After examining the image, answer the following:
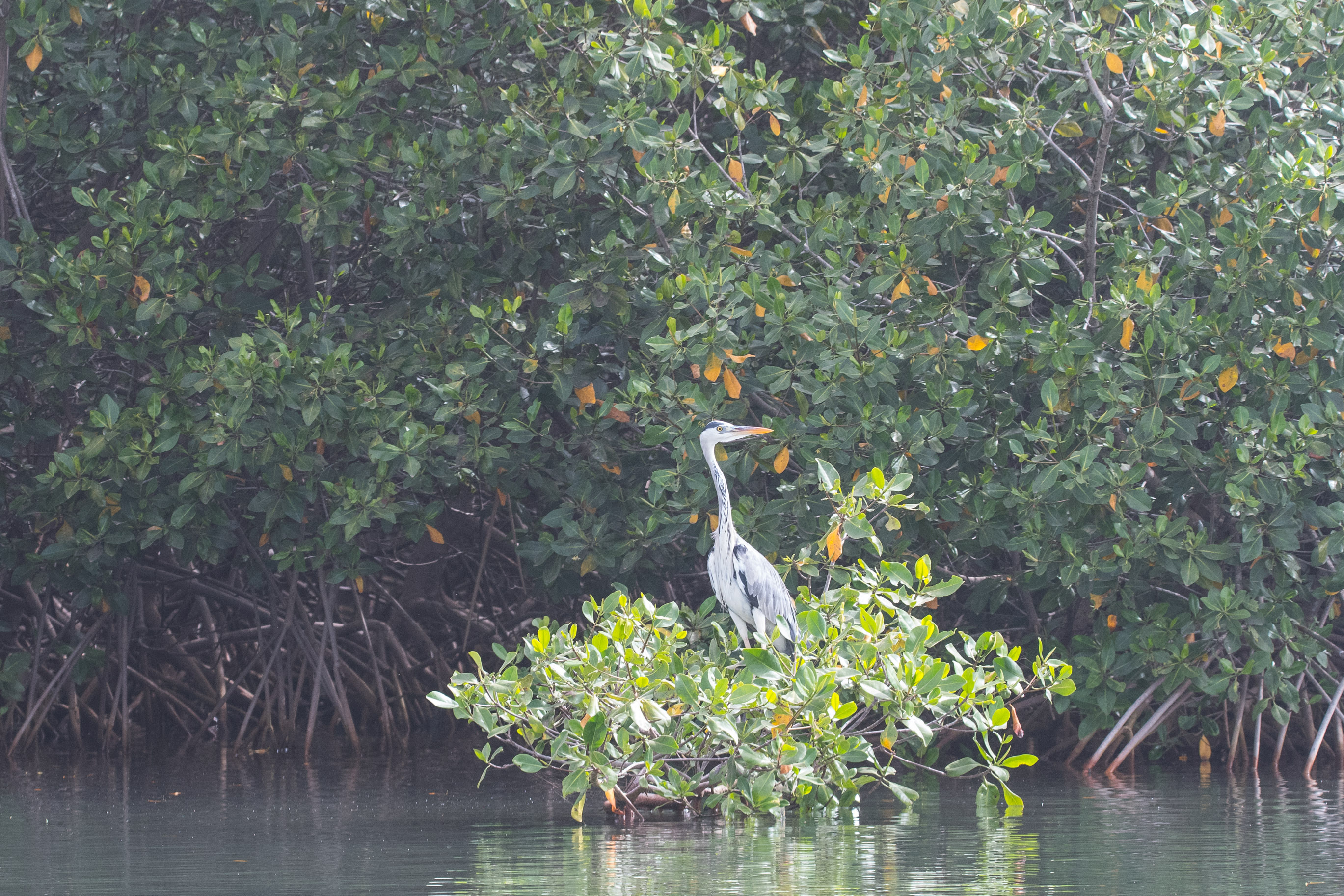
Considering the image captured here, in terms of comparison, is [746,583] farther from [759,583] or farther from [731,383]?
[731,383]

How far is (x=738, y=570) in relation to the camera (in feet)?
25.3

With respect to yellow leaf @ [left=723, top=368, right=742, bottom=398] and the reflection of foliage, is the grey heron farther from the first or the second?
the reflection of foliage

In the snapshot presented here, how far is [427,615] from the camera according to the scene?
433 inches

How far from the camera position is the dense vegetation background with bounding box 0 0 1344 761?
775 centimetres

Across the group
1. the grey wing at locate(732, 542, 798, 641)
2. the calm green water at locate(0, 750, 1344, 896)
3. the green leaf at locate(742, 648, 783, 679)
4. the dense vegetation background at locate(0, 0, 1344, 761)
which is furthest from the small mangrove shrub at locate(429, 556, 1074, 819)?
the grey wing at locate(732, 542, 798, 641)

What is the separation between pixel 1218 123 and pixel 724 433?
8.07 feet

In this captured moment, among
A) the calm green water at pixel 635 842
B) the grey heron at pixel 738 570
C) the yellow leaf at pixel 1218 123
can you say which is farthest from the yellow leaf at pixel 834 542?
the yellow leaf at pixel 1218 123

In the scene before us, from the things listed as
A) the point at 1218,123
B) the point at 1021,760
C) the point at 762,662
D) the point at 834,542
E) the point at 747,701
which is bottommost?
the point at 1021,760

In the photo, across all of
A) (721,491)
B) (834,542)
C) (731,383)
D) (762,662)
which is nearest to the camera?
(762,662)

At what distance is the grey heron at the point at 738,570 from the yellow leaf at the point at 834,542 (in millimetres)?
712

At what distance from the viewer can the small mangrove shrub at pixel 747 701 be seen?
20.2 feet

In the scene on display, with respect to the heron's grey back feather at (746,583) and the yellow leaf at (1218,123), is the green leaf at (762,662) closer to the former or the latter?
the heron's grey back feather at (746,583)

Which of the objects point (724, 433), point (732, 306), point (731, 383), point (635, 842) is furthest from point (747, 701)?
point (732, 306)

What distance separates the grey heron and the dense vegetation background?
256mm
